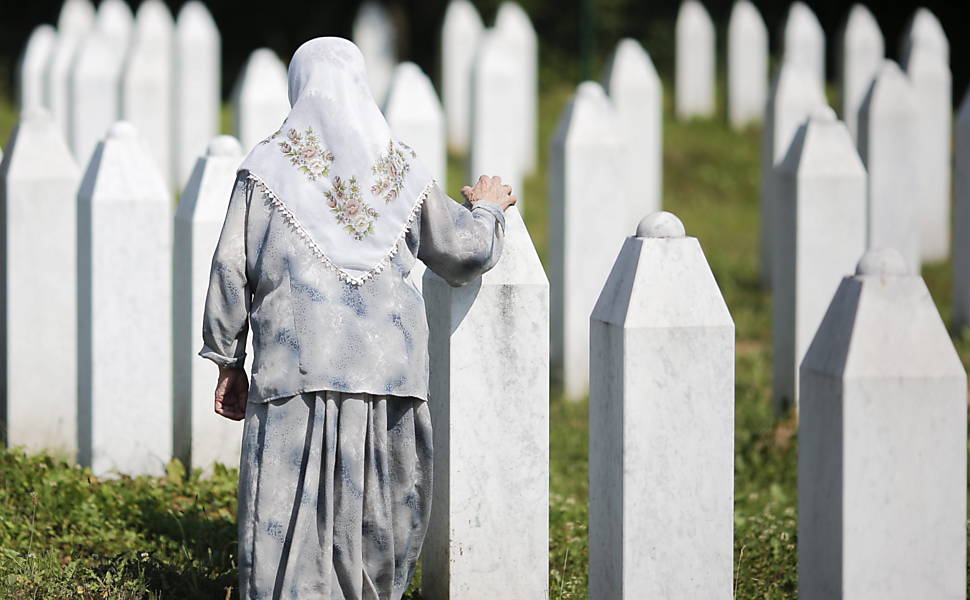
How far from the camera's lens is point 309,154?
3967 mm

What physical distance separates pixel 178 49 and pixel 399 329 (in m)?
10.7

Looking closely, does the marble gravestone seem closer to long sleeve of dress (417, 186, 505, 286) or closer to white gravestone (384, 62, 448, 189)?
white gravestone (384, 62, 448, 189)

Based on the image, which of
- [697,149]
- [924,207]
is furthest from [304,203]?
[697,149]

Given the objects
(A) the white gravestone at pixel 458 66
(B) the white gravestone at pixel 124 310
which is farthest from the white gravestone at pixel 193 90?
(B) the white gravestone at pixel 124 310

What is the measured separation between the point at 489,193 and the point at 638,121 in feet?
23.9

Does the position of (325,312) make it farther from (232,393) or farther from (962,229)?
(962,229)

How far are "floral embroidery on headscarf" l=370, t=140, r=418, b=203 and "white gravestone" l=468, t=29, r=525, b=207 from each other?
7517 mm

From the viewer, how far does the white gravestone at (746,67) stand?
1522cm

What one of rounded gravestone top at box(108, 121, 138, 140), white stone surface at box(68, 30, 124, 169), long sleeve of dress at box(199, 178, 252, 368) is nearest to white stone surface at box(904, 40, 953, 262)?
white stone surface at box(68, 30, 124, 169)

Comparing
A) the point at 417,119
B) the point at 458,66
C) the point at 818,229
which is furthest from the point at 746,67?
the point at 818,229

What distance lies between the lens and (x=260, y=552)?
400 cm

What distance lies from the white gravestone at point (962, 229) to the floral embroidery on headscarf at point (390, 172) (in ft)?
18.6

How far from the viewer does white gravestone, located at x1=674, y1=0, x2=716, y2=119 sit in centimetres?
1588

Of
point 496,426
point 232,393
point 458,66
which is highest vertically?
point 458,66
